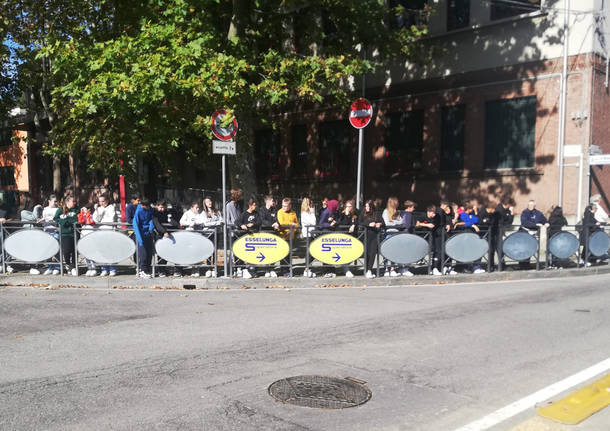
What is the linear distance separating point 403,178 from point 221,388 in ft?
53.5

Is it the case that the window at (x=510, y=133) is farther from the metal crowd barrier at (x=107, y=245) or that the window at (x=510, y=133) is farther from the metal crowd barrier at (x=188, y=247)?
the metal crowd barrier at (x=107, y=245)

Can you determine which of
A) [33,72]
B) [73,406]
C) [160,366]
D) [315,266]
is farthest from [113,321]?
[33,72]

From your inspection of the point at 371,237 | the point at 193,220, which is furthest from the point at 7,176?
the point at 371,237

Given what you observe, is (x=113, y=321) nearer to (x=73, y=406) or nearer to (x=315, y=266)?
(x=73, y=406)

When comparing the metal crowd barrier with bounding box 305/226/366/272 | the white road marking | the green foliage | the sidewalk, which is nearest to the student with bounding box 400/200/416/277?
the sidewalk

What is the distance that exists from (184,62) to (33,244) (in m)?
5.07

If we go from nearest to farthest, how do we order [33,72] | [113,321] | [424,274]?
[113,321], [424,274], [33,72]

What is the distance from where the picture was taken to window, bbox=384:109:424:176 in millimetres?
20000

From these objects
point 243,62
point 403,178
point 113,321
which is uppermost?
point 243,62

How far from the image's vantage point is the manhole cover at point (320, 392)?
175 inches

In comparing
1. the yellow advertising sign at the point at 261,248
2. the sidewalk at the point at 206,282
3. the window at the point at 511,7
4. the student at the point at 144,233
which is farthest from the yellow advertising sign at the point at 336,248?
the window at the point at 511,7

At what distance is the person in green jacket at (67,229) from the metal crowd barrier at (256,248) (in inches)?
Result: 136

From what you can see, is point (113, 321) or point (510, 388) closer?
point (510, 388)

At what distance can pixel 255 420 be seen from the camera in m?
4.06
